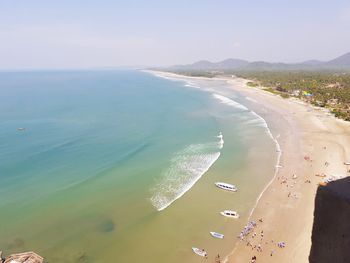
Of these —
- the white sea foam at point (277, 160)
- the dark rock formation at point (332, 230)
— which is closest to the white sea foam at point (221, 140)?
the white sea foam at point (277, 160)

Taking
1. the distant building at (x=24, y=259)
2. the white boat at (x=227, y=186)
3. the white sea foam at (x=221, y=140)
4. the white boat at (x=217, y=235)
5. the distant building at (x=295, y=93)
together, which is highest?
the distant building at (x=295, y=93)

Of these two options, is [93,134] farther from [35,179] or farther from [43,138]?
[35,179]

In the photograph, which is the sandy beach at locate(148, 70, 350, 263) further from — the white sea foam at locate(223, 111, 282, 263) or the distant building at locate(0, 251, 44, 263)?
the distant building at locate(0, 251, 44, 263)

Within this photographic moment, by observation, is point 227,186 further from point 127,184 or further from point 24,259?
point 24,259

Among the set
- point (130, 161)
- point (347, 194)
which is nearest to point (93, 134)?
point (130, 161)

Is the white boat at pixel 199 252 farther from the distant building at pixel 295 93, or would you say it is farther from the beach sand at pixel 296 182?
the distant building at pixel 295 93

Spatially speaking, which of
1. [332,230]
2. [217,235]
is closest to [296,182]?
[217,235]
